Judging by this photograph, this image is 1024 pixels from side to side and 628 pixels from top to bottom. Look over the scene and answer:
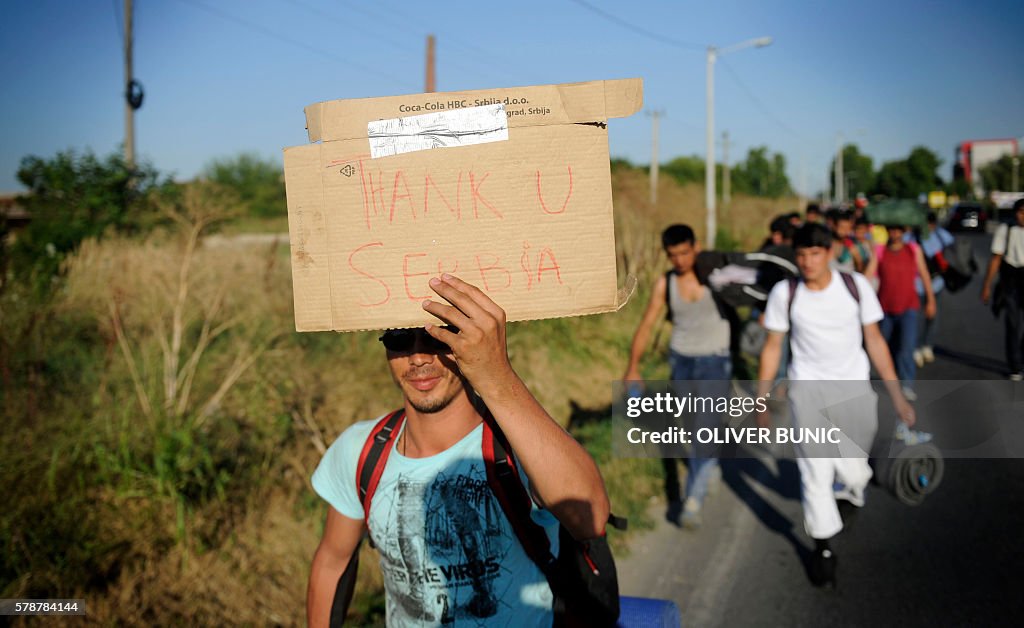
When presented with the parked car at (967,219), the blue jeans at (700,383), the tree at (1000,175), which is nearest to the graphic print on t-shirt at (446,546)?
the blue jeans at (700,383)

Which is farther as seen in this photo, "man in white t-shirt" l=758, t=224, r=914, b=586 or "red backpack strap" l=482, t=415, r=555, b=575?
"man in white t-shirt" l=758, t=224, r=914, b=586

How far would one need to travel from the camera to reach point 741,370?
930 cm

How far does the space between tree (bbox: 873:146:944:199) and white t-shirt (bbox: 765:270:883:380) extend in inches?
3947

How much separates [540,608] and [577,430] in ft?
15.5

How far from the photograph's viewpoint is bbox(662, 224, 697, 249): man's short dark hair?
17.2 feet

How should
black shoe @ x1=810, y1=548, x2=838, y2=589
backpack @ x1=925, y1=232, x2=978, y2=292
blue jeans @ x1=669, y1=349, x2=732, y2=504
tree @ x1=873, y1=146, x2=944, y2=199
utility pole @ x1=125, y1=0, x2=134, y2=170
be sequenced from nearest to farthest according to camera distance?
black shoe @ x1=810, y1=548, x2=838, y2=589, blue jeans @ x1=669, y1=349, x2=732, y2=504, backpack @ x1=925, y1=232, x2=978, y2=292, utility pole @ x1=125, y1=0, x2=134, y2=170, tree @ x1=873, y1=146, x2=944, y2=199

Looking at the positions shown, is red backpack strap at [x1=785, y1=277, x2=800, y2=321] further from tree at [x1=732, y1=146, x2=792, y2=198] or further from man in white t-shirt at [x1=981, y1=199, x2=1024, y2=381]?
tree at [x1=732, y1=146, x2=792, y2=198]

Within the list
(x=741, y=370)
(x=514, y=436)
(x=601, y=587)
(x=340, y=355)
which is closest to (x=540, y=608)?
(x=601, y=587)

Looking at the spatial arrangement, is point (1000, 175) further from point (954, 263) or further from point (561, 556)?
point (561, 556)

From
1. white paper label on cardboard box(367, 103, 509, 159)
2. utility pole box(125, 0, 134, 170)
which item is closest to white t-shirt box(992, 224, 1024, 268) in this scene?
white paper label on cardboard box(367, 103, 509, 159)

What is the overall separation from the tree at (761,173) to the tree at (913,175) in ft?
78.6

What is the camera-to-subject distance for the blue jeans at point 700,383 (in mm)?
5152

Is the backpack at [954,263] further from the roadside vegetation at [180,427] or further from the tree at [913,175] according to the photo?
the tree at [913,175]

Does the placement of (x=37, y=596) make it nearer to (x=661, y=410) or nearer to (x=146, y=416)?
(x=146, y=416)
